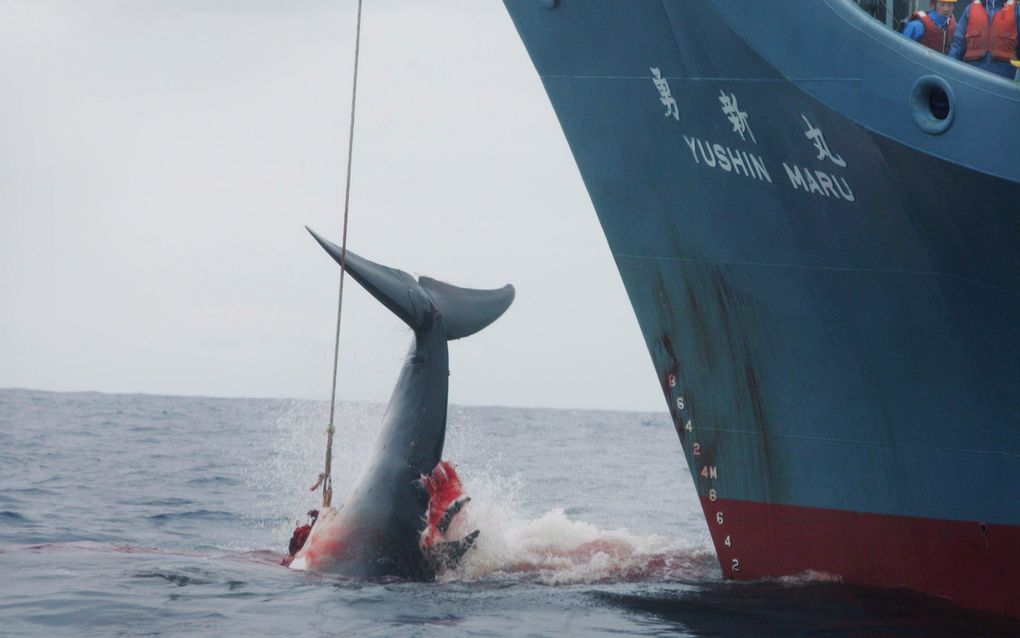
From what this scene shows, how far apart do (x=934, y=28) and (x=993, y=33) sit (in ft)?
3.02

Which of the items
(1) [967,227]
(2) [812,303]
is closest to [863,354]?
(2) [812,303]

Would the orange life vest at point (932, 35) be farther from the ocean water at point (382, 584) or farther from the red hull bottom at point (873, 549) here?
the ocean water at point (382, 584)

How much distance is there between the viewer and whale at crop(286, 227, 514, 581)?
37.1 feet

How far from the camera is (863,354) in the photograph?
10.1 m

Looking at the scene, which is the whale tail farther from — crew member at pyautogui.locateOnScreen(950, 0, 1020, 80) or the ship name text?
crew member at pyautogui.locateOnScreen(950, 0, 1020, 80)

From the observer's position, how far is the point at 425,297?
12.6 meters

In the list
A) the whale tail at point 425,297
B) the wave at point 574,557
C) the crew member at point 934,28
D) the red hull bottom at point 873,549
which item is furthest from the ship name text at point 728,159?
the wave at point 574,557

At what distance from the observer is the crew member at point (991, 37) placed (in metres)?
9.55

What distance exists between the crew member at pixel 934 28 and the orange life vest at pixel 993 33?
0.62 metres

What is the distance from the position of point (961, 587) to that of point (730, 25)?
15.7ft

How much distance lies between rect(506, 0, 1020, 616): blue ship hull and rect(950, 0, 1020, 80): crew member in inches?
33.4

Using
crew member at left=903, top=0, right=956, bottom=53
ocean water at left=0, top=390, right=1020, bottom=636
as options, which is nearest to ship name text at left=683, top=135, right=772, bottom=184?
crew member at left=903, top=0, right=956, bottom=53

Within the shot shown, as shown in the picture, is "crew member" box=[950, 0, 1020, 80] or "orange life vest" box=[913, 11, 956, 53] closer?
"crew member" box=[950, 0, 1020, 80]

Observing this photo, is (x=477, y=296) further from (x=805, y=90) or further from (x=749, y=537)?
(x=805, y=90)
